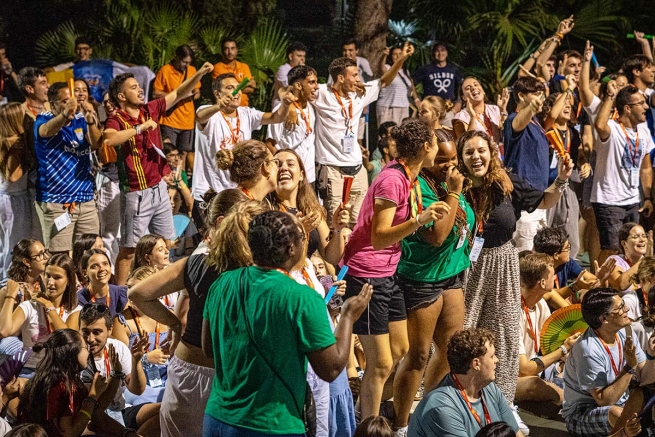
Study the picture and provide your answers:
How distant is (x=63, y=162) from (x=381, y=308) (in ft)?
11.4

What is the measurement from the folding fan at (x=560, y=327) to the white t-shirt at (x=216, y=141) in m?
3.02

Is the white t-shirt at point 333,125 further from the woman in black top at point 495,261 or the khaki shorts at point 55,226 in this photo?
the woman in black top at point 495,261

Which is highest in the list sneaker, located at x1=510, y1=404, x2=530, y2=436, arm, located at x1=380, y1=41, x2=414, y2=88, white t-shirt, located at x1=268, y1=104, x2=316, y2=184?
arm, located at x1=380, y1=41, x2=414, y2=88

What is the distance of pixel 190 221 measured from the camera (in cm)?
920

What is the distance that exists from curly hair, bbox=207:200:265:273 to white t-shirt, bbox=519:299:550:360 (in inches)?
124

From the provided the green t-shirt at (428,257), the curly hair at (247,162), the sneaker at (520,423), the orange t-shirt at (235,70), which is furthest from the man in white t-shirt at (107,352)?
the orange t-shirt at (235,70)

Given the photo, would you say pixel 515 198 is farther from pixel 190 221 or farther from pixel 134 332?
pixel 190 221

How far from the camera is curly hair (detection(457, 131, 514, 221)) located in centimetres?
577

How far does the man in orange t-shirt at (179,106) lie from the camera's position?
11.5 meters

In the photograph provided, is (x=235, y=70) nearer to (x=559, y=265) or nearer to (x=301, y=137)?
(x=301, y=137)

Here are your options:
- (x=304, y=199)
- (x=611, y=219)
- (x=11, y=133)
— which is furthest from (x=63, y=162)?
(x=611, y=219)

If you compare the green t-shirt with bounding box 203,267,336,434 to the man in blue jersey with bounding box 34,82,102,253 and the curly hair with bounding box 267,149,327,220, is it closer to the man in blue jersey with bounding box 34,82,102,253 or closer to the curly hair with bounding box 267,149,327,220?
the curly hair with bounding box 267,149,327,220

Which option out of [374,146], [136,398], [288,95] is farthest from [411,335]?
[374,146]

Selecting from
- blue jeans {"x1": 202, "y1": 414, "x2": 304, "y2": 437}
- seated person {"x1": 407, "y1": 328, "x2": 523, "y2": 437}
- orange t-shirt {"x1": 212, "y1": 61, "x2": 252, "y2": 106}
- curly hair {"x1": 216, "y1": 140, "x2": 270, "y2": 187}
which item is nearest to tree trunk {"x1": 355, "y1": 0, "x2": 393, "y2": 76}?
orange t-shirt {"x1": 212, "y1": 61, "x2": 252, "y2": 106}
